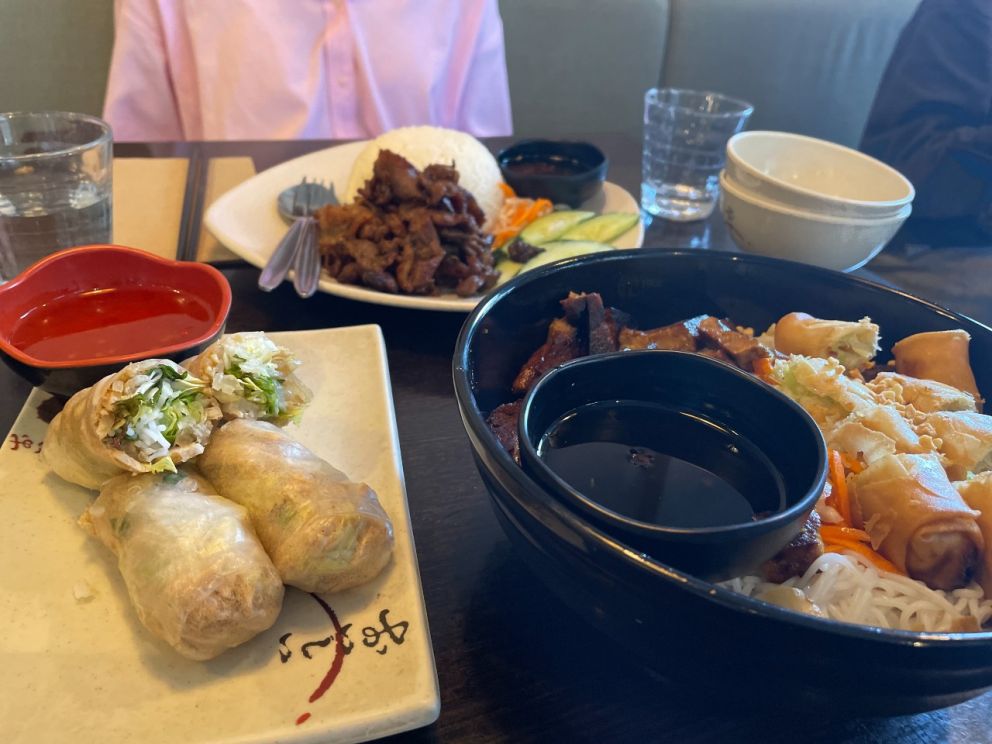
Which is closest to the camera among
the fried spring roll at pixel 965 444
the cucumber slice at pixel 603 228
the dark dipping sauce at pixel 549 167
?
the fried spring roll at pixel 965 444

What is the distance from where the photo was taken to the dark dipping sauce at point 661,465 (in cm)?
81

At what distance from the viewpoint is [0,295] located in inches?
44.5

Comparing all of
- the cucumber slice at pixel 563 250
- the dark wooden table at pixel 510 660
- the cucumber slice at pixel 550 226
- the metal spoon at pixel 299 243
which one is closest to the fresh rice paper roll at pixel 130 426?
the dark wooden table at pixel 510 660

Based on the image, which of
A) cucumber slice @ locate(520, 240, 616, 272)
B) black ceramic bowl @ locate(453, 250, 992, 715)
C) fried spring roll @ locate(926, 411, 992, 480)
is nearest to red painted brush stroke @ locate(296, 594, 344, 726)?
black ceramic bowl @ locate(453, 250, 992, 715)

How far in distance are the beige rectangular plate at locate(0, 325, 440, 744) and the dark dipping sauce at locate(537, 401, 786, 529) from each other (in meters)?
0.25

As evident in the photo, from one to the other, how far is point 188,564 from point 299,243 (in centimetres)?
97

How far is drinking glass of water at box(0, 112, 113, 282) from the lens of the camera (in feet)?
4.61

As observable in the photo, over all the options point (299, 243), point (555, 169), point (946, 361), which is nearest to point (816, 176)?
point (555, 169)

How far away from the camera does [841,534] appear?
0.87 metres

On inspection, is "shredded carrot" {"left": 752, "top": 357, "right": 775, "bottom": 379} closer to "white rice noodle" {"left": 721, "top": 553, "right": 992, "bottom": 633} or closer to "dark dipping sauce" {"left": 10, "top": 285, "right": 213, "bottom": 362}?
"white rice noodle" {"left": 721, "top": 553, "right": 992, "bottom": 633}

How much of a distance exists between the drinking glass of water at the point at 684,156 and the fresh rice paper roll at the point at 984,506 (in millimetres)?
1357

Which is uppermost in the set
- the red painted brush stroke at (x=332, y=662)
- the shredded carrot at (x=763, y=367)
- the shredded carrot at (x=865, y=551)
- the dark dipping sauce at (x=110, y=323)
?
the shredded carrot at (x=763, y=367)

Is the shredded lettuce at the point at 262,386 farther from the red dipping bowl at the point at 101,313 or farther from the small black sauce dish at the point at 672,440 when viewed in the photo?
the small black sauce dish at the point at 672,440

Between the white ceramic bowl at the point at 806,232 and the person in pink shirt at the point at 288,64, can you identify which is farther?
the person in pink shirt at the point at 288,64
